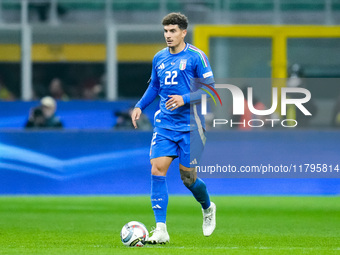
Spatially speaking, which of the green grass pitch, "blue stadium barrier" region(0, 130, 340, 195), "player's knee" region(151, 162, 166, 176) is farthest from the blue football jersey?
"blue stadium barrier" region(0, 130, 340, 195)

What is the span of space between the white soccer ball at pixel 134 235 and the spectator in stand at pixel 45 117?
8111 millimetres

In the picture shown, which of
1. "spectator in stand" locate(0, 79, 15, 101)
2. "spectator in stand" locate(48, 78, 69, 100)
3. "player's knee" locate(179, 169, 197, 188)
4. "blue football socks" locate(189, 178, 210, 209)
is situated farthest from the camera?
"spectator in stand" locate(0, 79, 15, 101)

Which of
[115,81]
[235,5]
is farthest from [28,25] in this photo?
[235,5]

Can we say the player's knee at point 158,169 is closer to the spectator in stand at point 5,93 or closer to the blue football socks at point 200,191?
the blue football socks at point 200,191

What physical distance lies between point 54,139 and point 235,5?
8.30 metres

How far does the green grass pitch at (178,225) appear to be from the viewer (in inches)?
336

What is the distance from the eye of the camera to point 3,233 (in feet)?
33.2

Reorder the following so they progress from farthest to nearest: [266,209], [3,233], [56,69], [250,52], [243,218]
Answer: [56,69]
[250,52]
[266,209]
[243,218]
[3,233]

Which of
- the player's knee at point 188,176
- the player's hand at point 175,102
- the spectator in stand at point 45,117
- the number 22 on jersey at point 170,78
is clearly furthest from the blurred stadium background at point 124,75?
the player's hand at point 175,102

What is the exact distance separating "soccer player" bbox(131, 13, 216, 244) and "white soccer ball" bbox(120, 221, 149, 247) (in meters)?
0.20

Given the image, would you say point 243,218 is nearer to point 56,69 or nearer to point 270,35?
point 270,35

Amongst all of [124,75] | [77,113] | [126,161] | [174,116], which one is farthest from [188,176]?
[124,75]

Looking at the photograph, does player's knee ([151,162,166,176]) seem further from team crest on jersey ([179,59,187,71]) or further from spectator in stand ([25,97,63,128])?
spectator in stand ([25,97,63,128])

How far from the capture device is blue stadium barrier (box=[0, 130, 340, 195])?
14992mm
